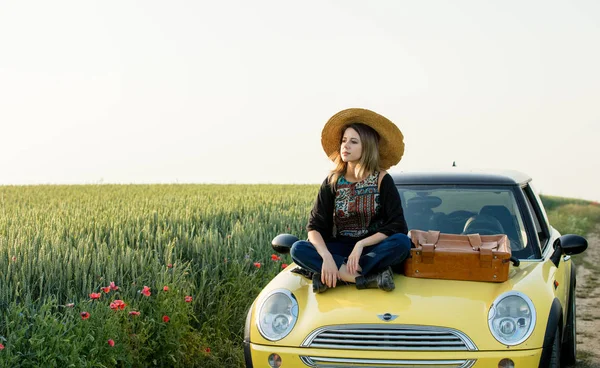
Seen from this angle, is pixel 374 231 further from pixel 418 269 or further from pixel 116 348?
pixel 116 348

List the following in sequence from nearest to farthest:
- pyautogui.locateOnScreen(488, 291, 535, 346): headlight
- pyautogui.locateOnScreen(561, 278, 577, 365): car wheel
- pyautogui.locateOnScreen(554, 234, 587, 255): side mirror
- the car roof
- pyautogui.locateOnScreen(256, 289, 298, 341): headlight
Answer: pyautogui.locateOnScreen(488, 291, 535, 346): headlight < pyautogui.locateOnScreen(256, 289, 298, 341): headlight < pyautogui.locateOnScreen(554, 234, 587, 255): side mirror < the car roof < pyautogui.locateOnScreen(561, 278, 577, 365): car wheel

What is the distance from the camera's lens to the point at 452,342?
494 cm

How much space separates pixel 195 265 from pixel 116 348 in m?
2.58

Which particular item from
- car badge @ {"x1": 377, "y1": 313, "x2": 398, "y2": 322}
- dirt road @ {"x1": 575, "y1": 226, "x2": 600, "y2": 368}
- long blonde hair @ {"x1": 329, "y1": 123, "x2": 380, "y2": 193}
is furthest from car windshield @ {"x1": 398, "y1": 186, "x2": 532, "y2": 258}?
dirt road @ {"x1": 575, "y1": 226, "x2": 600, "y2": 368}

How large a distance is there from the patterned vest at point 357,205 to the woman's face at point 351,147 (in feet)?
0.66

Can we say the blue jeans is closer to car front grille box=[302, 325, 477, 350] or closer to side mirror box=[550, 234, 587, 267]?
car front grille box=[302, 325, 477, 350]

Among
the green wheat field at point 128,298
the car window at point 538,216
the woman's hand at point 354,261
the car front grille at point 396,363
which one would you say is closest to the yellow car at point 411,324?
the car front grille at point 396,363

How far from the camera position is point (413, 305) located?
5.12 m

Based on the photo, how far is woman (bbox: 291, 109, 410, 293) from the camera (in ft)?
18.0

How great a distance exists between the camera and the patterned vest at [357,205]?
588cm

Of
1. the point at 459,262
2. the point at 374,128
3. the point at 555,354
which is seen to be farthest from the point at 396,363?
the point at 374,128

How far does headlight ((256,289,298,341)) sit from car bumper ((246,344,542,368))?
0.58 feet

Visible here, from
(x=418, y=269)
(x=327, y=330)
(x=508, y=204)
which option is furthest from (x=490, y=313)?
(x=508, y=204)

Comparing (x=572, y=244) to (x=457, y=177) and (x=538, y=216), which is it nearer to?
(x=538, y=216)
